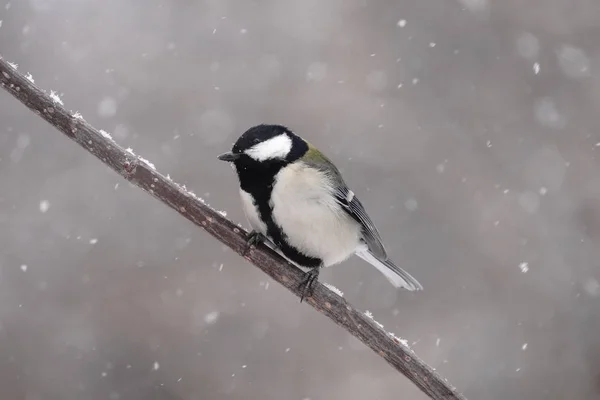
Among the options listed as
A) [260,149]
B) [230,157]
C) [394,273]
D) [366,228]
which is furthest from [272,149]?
[394,273]

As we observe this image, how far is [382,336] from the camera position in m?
2.20

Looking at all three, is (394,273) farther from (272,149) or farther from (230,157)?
(230,157)

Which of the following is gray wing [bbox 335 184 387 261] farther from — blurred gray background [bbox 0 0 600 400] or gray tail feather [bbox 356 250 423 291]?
blurred gray background [bbox 0 0 600 400]

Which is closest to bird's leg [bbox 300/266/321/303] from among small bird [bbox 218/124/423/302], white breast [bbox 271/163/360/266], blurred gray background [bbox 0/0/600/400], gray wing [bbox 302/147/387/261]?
small bird [bbox 218/124/423/302]

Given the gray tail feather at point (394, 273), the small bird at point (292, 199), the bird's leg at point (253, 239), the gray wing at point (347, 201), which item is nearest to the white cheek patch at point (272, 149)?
the small bird at point (292, 199)

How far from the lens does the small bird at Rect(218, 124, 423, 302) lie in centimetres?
246

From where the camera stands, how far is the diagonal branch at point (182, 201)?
2.15 meters

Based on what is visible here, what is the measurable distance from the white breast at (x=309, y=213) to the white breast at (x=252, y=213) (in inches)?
3.0

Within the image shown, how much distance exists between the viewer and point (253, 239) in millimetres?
2445

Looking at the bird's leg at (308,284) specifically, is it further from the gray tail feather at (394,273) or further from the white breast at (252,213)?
the gray tail feather at (394,273)

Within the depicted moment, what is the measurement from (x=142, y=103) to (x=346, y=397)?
347 cm

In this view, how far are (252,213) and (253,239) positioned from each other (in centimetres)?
13

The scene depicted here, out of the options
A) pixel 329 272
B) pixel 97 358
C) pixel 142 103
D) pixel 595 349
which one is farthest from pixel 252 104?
pixel 595 349

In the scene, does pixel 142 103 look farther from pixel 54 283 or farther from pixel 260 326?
pixel 260 326
